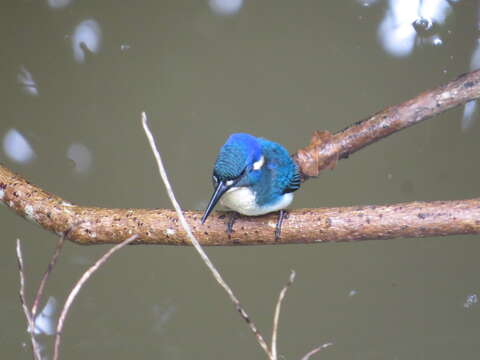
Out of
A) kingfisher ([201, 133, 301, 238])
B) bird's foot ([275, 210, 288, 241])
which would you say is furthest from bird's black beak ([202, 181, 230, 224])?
bird's foot ([275, 210, 288, 241])

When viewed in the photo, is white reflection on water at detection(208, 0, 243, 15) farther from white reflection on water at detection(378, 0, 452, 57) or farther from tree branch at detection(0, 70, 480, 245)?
tree branch at detection(0, 70, 480, 245)

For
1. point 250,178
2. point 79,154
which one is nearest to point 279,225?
point 250,178

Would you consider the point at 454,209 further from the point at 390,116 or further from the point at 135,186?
the point at 135,186

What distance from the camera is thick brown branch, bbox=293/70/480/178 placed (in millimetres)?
2391

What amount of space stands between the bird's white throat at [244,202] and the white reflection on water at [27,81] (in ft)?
6.28

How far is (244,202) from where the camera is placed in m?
2.19

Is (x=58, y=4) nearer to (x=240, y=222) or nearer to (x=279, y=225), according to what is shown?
(x=240, y=222)

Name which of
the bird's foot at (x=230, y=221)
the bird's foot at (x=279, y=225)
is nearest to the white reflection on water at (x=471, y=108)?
the bird's foot at (x=279, y=225)

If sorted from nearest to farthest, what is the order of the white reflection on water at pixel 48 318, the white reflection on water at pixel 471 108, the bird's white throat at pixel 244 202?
1. the bird's white throat at pixel 244 202
2. the white reflection on water at pixel 471 108
3. the white reflection on water at pixel 48 318

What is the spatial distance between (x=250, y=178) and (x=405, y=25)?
182cm

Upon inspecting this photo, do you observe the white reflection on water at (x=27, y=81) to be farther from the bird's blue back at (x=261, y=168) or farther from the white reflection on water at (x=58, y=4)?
the bird's blue back at (x=261, y=168)


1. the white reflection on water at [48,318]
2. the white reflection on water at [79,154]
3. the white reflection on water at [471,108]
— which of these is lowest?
the white reflection on water at [48,318]

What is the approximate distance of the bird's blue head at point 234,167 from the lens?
2.08 meters

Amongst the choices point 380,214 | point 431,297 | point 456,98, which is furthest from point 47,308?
point 456,98
